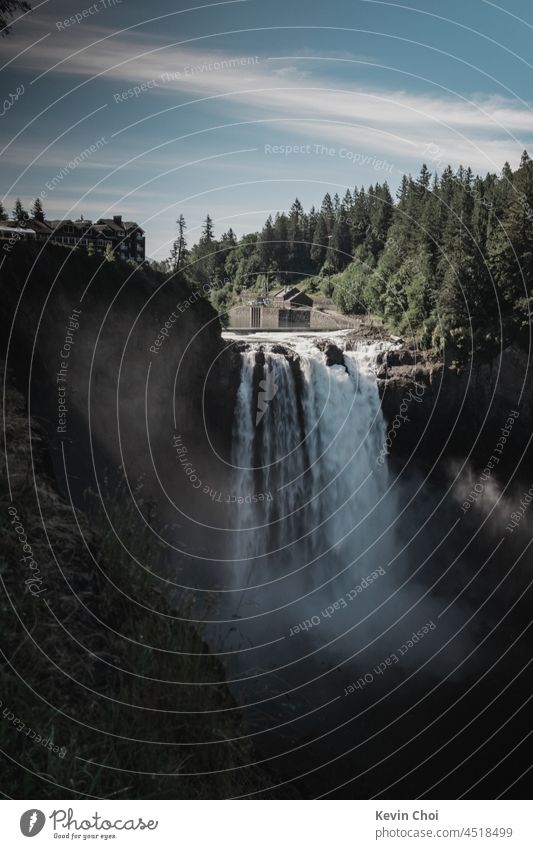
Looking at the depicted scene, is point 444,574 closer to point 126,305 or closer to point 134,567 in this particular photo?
point 126,305

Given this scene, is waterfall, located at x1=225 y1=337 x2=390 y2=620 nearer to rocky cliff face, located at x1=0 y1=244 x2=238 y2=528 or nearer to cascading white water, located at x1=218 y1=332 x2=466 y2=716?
cascading white water, located at x1=218 y1=332 x2=466 y2=716

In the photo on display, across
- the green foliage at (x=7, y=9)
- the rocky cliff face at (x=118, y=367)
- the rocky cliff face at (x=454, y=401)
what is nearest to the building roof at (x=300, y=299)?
the rocky cliff face at (x=454, y=401)

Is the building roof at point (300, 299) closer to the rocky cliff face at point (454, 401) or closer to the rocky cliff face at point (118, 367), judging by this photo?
the rocky cliff face at point (454, 401)

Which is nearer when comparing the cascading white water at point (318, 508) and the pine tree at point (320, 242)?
the cascading white water at point (318, 508)

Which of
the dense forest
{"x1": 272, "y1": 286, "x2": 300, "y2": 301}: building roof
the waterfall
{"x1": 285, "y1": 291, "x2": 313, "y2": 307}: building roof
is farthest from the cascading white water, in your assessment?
{"x1": 285, "y1": 291, "x2": 313, "y2": 307}: building roof

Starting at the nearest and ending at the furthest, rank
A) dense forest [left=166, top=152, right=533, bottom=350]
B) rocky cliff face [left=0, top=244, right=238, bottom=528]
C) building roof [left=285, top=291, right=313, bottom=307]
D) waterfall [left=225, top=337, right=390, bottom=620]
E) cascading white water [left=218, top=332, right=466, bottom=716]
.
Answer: rocky cliff face [left=0, top=244, right=238, bottom=528] < cascading white water [left=218, top=332, right=466, bottom=716] < waterfall [left=225, top=337, right=390, bottom=620] < dense forest [left=166, top=152, right=533, bottom=350] < building roof [left=285, top=291, right=313, bottom=307]

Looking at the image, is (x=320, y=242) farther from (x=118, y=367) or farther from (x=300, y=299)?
(x=118, y=367)

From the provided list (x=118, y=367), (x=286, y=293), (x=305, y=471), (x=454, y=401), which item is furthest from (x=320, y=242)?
(x=118, y=367)
